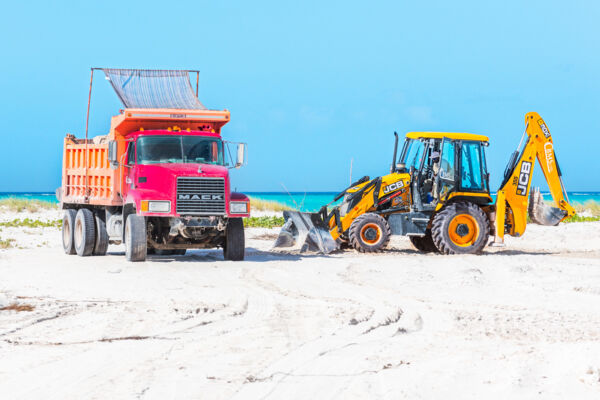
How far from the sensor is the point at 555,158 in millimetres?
19875

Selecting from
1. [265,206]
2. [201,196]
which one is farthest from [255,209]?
[201,196]

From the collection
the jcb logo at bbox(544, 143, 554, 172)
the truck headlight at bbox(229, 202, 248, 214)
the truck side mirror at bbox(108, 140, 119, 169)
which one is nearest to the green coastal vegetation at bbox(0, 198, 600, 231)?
the jcb logo at bbox(544, 143, 554, 172)

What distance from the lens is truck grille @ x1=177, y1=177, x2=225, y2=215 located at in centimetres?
1536

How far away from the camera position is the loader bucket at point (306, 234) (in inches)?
728

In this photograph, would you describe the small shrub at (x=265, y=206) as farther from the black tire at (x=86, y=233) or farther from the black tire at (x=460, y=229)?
the black tire at (x=86, y=233)

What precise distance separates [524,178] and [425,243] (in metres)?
2.82

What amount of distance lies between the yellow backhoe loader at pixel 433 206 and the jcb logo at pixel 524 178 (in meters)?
0.02

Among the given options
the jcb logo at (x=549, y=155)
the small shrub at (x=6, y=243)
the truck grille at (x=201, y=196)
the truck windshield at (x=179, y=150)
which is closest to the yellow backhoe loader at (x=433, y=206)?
the jcb logo at (x=549, y=155)

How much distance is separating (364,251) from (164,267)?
17.1ft

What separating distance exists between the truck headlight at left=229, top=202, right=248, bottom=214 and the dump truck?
0.06 ft

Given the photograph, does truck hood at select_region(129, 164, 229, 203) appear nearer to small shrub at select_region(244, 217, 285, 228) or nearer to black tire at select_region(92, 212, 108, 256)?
black tire at select_region(92, 212, 108, 256)

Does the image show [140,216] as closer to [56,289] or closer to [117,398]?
[56,289]

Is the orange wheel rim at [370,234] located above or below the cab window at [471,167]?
below

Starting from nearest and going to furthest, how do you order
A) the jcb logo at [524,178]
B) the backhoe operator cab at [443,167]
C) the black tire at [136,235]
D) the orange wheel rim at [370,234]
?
the black tire at [136,235] → the orange wheel rim at [370,234] → the backhoe operator cab at [443,167] → the jcb logo at [524,178]
